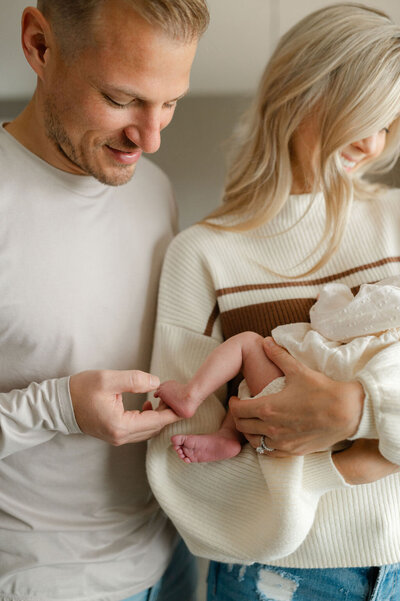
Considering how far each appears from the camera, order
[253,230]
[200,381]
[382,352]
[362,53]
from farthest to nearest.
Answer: [253,230], [362,53], [200,381], [382,352]

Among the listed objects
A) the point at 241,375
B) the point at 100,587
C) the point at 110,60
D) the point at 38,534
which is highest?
the point at 110,60

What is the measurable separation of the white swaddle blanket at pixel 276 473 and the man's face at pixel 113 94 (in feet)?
1.81

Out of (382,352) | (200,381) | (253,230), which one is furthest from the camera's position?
(253,230)

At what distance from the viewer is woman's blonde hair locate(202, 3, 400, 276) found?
1.42 m

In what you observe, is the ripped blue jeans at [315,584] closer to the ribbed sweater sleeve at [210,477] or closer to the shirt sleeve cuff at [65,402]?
the ribbed sweater sleeve at [210,477]

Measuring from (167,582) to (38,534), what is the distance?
17.2 inches

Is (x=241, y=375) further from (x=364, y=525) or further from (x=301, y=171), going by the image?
(x=301, y=171)

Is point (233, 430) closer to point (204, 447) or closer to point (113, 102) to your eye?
point (204, 447)

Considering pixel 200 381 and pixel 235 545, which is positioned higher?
pixel 200 381

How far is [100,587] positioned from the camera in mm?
1406

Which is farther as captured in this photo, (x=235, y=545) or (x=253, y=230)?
(x=253, y=230)

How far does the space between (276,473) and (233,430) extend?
0.52ft

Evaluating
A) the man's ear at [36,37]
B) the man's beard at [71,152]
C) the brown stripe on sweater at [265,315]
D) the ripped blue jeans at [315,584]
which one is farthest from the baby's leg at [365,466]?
the man's ear at [36,37]

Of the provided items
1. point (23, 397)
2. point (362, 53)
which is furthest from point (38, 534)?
point (362, 53)
